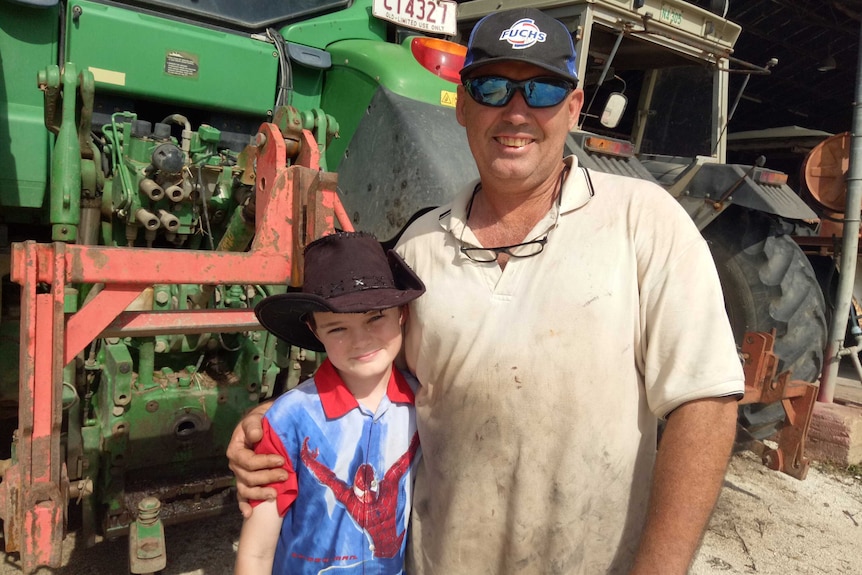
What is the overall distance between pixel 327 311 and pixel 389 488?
0.41 metres

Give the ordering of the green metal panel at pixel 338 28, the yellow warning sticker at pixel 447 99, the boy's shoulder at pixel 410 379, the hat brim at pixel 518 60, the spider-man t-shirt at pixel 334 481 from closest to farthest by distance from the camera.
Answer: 1. the hat brim at pixel 518 60
2. the spider-man t-shirt at pixel 334 481
3. the boy's shoulder at pixel 410 379
4. the yellow warning sticker at pixel 447 99
5. the green metal panel at pixel 338 28

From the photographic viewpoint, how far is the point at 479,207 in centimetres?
154

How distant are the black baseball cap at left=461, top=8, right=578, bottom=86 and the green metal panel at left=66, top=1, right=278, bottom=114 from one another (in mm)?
1826

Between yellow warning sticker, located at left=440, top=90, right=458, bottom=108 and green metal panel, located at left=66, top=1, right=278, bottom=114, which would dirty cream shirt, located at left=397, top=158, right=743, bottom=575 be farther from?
green metal panel, located at left=66, top=1, right=278, bottom=114

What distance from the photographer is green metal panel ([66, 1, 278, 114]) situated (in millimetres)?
2602

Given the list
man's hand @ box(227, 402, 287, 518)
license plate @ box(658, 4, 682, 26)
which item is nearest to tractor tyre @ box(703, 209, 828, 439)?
license plate @ box(658, 4, 682, 26)

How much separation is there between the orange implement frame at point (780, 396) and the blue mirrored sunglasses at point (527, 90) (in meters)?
2.19

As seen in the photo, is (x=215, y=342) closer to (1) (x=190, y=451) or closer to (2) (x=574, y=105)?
(1) (x=190, y=451)

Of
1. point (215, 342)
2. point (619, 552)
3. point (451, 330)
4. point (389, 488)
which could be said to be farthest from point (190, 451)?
point (619, 552)

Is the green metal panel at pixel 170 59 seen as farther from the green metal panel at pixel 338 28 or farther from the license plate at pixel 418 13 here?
the license plate at pixel 418 13

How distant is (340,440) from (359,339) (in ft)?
0.73

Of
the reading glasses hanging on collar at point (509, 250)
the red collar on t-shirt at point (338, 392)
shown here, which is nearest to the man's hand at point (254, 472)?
the red collar on t-shirt at point (338, 392)

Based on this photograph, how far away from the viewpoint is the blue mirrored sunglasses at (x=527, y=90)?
1.37 metres

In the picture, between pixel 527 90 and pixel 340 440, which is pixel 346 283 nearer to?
pixel 340 440
